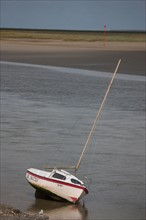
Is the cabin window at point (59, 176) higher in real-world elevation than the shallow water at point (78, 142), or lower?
higher

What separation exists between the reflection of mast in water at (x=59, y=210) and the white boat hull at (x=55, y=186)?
0.23m

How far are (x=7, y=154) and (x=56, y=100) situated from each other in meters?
15.5

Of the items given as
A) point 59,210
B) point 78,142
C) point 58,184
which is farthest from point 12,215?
point 78,142

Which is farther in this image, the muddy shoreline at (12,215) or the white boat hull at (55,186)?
the white boat hull at (55,186)

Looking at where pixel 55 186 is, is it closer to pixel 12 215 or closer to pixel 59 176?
pixel 59 176

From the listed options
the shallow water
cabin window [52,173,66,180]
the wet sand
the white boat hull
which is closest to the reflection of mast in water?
the shallow water

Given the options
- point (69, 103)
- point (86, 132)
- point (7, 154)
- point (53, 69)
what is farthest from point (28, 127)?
point (53, 69)

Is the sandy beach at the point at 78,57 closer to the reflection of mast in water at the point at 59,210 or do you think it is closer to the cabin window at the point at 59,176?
the cabin window at the point at 59,176

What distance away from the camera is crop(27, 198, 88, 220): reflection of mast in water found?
22.0 metres

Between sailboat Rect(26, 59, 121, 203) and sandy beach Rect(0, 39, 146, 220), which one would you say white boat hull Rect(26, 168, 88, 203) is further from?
sandy beach Rect(0, 39, 146, 220)

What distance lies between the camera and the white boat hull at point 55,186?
76.3ft

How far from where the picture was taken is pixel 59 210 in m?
22.9

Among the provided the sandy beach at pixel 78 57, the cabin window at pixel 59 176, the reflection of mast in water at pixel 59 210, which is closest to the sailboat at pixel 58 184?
the cabin window at pixel 59 176

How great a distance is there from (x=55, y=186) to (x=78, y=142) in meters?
7.15
